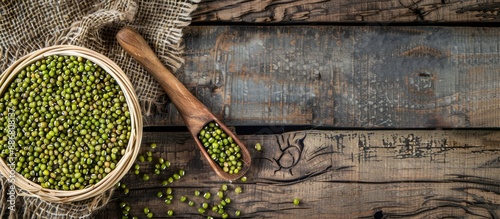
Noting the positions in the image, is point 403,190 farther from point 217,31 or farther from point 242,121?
point 217,31

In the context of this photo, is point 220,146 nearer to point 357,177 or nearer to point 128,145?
point 128,145

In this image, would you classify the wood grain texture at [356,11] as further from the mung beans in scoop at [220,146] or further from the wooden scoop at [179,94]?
the mung beans in scoop at [220,146]

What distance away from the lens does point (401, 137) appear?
2.45 metres

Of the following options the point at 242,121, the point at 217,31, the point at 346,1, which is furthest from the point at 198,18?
the point at 346,1

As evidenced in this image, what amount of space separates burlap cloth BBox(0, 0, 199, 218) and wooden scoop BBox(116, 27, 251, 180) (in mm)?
70

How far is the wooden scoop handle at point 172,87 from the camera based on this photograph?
2.27 meters

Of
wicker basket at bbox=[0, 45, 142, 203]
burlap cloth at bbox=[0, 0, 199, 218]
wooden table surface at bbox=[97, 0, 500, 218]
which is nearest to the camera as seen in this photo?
wicker basket at bbox=[0, 45, 142, 203]

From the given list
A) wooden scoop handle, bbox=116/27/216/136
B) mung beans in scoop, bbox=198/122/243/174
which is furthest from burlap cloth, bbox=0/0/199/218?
mung beans in scoop, bbox=198/122/243/174

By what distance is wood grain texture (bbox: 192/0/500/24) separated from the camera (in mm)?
2418

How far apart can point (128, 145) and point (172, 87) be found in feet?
1.04

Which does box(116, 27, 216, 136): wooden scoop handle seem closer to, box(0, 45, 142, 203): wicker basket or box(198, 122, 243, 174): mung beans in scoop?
box(198, 122, 243, 174): mung beans in scoop

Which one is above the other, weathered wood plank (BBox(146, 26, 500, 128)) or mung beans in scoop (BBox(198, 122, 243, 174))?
weathered wood plank (BBox(146, 26, 500, 128))

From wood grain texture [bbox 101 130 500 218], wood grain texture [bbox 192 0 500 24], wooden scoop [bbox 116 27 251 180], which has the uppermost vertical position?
wood grain texture [bbox 192 0 500 24]

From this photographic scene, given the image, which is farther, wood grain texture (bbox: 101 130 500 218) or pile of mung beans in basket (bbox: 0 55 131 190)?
wood grain texture (bbox: 101 130 500 218)
